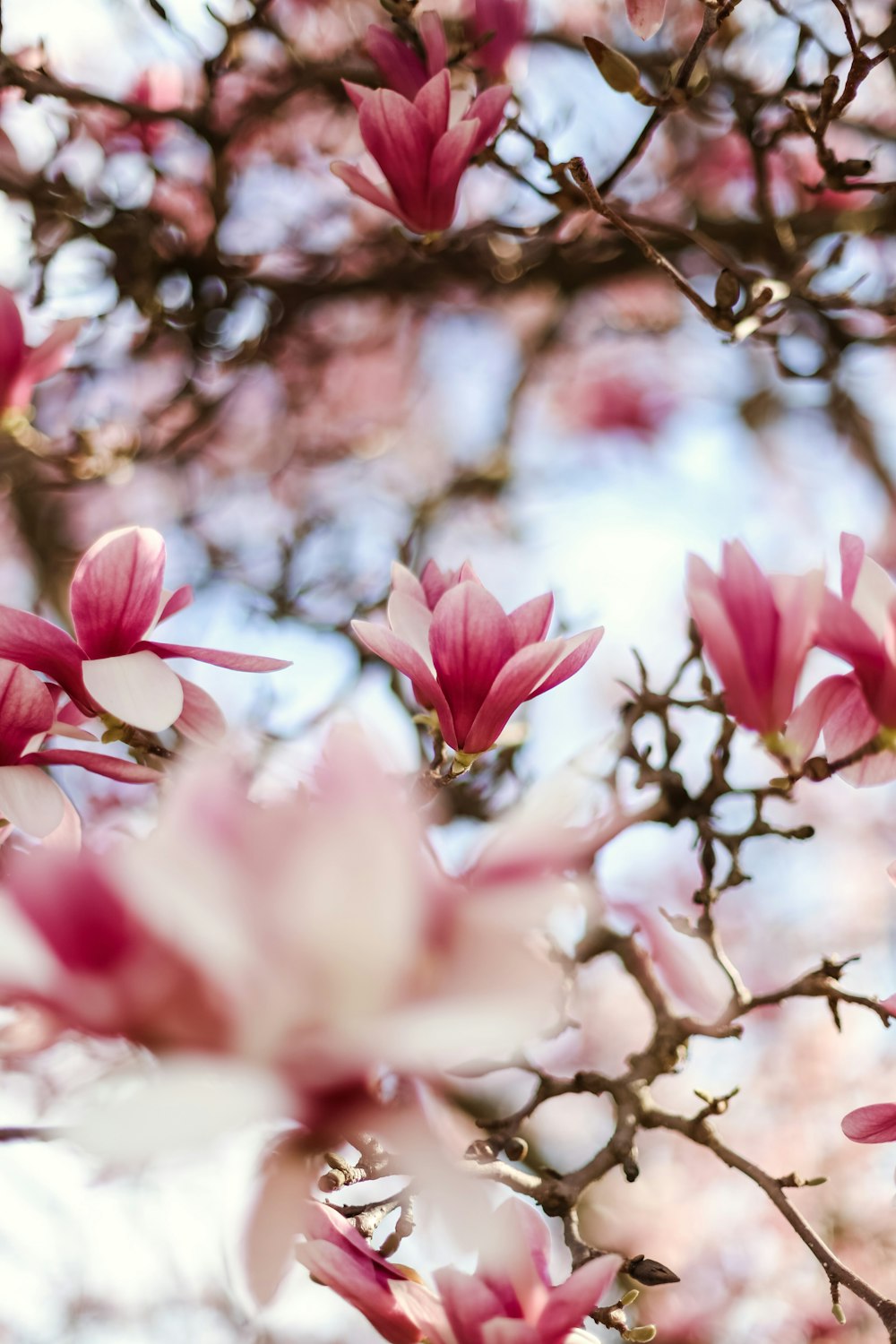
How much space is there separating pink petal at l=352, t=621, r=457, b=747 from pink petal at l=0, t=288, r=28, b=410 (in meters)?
0.69

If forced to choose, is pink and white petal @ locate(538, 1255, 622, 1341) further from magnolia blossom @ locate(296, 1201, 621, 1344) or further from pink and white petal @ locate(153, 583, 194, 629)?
pink and white petal @ locate(153, 583, 194, 629)

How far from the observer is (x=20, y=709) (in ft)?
2.58

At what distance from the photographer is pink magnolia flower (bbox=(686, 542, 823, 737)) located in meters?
0.85

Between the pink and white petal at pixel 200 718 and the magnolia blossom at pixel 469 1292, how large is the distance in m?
0.38

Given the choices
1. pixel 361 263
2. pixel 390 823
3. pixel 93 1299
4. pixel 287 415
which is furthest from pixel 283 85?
pixel 93 1299

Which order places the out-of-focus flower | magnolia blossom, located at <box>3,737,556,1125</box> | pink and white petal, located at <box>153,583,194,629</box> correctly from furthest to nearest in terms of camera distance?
1. the out-of-focus flower
2. pink and white petal, located at <box>153,583,194,629</box>
3. magnolia blossom, located at <box>3,737,556,1125</box>

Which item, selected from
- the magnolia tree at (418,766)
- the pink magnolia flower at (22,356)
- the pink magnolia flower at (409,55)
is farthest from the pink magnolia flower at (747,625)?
the pink magnolia flower at (22,356)

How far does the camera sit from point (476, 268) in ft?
7.57

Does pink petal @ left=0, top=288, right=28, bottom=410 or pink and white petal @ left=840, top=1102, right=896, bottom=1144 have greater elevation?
pink petal @ left=0, top=288, right=28, bottom=410

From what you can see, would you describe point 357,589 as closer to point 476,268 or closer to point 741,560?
point 476,268

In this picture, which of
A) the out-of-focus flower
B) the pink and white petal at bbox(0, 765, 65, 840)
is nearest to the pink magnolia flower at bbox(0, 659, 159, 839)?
the pink and white petal at bbox(0, 765, 65, 840)

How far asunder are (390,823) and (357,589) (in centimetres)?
205

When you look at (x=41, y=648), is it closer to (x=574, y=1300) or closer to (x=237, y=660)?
(x=237, y=660)

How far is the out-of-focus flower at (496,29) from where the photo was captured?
1.35 metres
